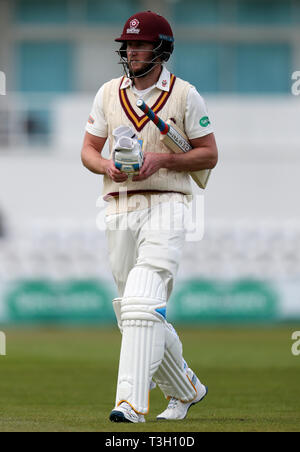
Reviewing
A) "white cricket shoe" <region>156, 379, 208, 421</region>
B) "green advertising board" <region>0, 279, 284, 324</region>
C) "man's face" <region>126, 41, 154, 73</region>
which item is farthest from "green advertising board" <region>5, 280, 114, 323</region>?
"man's face" <region>126, 41, 154, 73</region>

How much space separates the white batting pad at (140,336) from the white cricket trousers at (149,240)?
9cm

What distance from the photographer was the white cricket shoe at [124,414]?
556 centimetres

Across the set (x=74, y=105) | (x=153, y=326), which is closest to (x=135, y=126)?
(x=153, y=326)

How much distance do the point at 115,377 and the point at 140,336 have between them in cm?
391

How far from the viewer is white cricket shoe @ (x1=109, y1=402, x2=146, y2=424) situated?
556 cm

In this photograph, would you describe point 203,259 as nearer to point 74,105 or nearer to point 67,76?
point 74,105

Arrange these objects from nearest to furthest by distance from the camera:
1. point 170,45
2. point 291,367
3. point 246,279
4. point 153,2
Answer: point 170,45 < point 291,367 < point 246,279 < point 153,2

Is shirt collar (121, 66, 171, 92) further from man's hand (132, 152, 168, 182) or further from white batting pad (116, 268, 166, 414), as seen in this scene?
white batting pad (116, 268, 166, 414)

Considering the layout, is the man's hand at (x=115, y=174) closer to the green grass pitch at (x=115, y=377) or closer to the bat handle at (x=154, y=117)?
the bat handle at (x=154, y=117)

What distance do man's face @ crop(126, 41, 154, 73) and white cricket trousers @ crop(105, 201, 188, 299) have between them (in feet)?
2.48

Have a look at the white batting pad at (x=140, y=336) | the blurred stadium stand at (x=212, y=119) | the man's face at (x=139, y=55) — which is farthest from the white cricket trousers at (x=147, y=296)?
the blurred stadium stand at (x=212, y=119)

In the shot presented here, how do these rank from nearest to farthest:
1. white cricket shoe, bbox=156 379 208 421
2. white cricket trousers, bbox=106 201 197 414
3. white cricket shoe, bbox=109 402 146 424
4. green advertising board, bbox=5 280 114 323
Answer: white cricket shoe, bbox=109 402 146 424 → white cricket trousers, bbox=106 201 197 414 → white cricket shoe, bbox=156 379 208 421 → green advertising board, bbox=5 280 114 323

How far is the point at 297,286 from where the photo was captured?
57.1 ft

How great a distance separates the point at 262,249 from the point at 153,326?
41.5 ft
